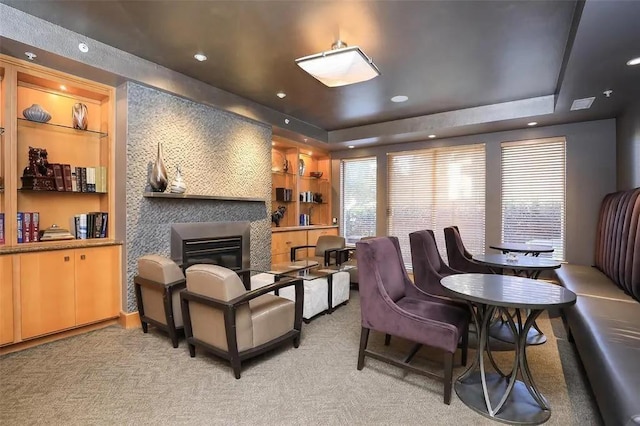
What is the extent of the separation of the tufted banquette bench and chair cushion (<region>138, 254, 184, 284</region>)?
3.10 metres

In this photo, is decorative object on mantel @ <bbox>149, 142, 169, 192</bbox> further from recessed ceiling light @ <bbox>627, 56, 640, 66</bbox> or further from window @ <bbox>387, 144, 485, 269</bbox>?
recessed ceiling light @ <bbox>627, 56, 640, 66</bbox>

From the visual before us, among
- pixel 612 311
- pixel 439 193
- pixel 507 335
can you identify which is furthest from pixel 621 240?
pixel 439 193

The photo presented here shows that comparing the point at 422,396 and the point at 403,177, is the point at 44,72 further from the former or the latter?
the point at 403,177

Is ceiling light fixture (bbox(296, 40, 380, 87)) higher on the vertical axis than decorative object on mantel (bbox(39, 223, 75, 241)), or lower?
higher

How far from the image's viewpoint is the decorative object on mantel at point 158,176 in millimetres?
3543

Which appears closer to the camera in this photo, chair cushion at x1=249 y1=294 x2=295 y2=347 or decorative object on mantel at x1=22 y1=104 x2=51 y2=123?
chair cushion at x1=249 y1=294 x2=295 y2=347

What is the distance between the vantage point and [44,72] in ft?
10.0

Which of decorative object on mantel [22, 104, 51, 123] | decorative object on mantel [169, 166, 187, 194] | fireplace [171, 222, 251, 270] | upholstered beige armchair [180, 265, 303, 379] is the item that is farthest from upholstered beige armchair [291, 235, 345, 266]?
decorative object on mantel [22, 104, 51, 123]

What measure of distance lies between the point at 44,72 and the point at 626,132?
6.39 meters

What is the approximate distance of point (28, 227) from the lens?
3.04m

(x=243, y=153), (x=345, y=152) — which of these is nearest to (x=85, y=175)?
(x=243, y=153)

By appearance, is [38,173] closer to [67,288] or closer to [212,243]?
[67,288]

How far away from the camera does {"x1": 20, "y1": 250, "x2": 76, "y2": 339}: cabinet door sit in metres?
2.87

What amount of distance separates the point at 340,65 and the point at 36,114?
9.53 ft
